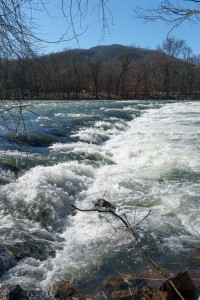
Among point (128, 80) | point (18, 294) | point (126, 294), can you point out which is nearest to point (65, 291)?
point (18, 294)

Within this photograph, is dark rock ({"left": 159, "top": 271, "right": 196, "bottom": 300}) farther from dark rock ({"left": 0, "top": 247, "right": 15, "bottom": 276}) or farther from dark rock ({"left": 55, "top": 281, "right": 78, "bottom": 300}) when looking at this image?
dark rock ({"left": 0, "top": 247, "right": 15, "bottom": 276})

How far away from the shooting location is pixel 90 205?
8.73 metres

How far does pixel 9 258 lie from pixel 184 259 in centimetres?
280

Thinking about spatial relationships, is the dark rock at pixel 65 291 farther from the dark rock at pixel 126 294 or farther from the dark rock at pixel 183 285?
the dark rock at pixel 183 285

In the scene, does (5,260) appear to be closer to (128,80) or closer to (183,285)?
(183,285)

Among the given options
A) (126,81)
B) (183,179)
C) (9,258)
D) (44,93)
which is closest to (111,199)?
(183,179)

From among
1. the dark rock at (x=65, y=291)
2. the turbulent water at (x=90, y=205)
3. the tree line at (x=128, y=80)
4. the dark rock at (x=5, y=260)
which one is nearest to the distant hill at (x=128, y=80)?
the tree line at (x=128, y=80)

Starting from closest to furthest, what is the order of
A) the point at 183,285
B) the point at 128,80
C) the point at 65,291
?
the point at 183,285, the point at 65,291, the point at 128,80

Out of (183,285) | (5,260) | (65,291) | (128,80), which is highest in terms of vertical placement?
(128,80)

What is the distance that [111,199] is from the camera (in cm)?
904

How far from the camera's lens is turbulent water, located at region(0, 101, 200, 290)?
6.00 m

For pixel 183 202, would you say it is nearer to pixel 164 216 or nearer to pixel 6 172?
pixel 164 216

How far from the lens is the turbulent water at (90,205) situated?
6.00 m

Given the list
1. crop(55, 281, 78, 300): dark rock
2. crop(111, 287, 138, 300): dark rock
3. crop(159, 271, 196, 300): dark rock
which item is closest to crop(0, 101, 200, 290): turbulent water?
crop(55, 281, 78, 300): dark rock
